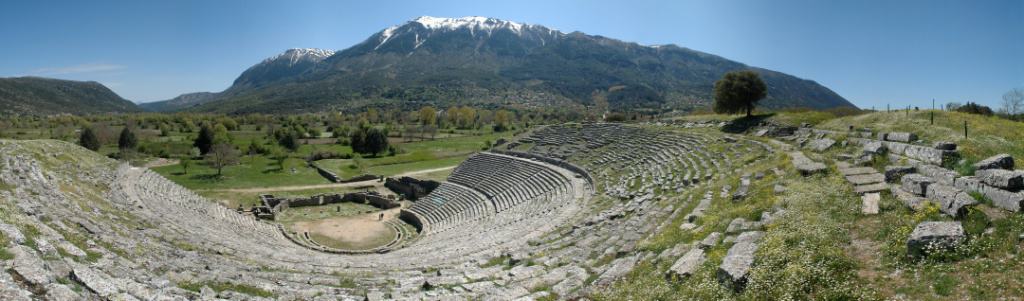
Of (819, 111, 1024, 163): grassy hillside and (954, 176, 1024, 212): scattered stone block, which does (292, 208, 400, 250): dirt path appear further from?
(819, 111, 1024, 163): grassy hillside

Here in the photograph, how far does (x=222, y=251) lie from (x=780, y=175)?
19.5 meters

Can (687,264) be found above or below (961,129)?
below

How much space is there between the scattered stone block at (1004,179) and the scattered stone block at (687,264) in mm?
6109

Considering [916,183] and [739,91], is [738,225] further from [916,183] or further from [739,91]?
[739,91]

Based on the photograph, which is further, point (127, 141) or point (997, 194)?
point (127, 141)

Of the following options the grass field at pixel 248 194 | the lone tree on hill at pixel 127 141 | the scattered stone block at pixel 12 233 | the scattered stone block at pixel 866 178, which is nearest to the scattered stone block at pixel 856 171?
the scattered stone block at pixel 866 178

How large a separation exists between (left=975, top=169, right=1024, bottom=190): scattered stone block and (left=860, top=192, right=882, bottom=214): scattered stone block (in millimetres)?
1943

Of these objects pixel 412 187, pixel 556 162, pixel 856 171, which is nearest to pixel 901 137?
pixel 856 171

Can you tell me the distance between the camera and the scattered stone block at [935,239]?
8219 mm

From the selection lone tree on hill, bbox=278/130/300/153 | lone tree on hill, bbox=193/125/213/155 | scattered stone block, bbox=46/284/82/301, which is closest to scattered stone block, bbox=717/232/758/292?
scattered stone block, bbox=46/284/82/301

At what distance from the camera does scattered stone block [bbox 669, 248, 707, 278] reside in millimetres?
10008

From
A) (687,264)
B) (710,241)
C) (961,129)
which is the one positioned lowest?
(687,264)

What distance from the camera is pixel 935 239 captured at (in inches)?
328

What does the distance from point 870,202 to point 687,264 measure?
16.3 feet
